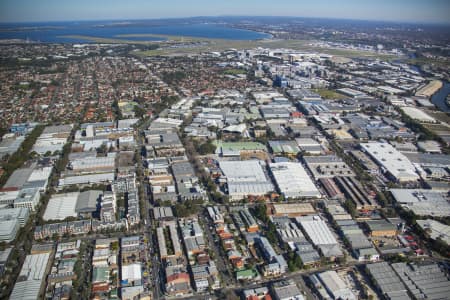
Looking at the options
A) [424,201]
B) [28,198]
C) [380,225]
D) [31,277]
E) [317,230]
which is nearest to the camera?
[31,277]

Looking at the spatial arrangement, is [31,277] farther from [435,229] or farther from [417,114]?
[417,114]

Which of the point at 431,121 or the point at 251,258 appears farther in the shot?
the point at 431,121

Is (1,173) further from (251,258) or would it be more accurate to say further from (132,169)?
(251,258)

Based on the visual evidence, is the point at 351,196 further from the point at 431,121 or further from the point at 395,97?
the point at 395,97

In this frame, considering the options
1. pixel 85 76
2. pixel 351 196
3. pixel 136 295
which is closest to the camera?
pixel 136 295

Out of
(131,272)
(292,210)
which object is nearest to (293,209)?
(292,210)

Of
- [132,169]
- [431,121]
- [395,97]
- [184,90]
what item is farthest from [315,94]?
[132,169]

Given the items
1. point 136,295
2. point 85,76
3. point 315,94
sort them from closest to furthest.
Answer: point 136,295, point 315,94, point 85,76
